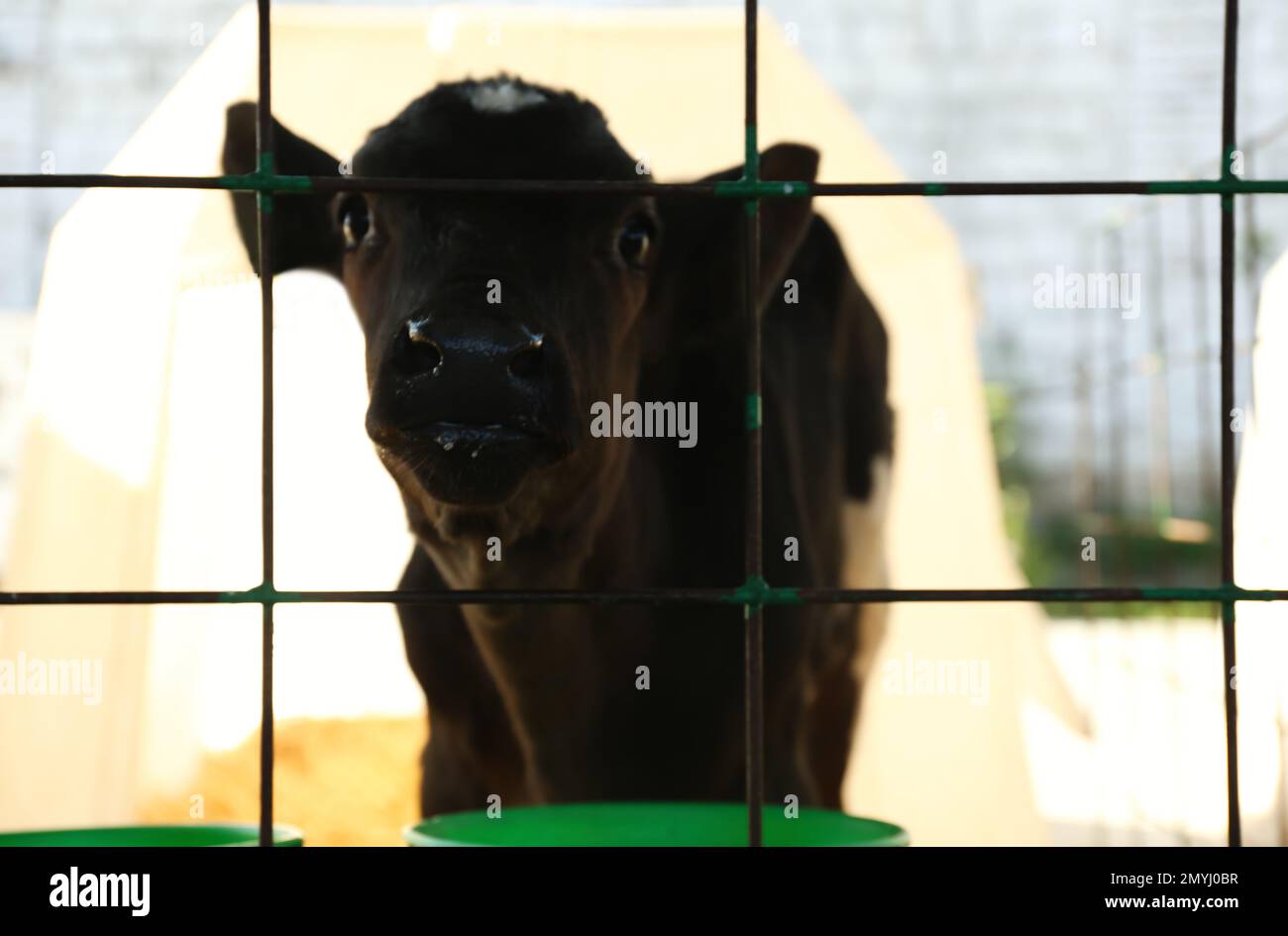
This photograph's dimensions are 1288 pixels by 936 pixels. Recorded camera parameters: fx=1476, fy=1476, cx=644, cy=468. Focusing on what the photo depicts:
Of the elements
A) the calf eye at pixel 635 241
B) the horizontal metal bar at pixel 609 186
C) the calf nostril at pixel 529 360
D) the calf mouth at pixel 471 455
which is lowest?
the calf mouth at pixel 471 455

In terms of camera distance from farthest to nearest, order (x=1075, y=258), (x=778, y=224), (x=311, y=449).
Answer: (x=1075, y=258), (x=311, y=449), (x=778, y=224)

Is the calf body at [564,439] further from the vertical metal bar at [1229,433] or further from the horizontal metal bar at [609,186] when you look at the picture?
the vertical metal bar at [1229,433]

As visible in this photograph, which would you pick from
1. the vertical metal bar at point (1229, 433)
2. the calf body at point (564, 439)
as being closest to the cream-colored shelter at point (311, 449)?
the calf body at point (564, 439)

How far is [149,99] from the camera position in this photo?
10.2 feet

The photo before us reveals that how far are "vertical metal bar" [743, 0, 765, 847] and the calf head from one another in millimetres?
362

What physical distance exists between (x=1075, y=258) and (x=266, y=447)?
5.53 meters

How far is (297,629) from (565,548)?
170cm

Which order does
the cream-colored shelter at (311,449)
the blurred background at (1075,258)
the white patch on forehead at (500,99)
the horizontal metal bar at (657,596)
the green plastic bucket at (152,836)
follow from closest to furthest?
1. the horizontal metal bar at (657,596)
2. the green plastic bucket at (152,836)
3. the white patch on forehead at (500,99)
4. the cream-colored shelter at (311,449)
5. the blurred background at (1075,258)

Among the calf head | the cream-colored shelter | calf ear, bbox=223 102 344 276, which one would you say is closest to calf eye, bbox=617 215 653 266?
the calf head

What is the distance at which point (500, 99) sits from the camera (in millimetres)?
1929

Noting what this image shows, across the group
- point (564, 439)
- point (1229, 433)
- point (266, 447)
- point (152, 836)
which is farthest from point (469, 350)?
point (1229, 433)

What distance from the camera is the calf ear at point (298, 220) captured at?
2.11 m

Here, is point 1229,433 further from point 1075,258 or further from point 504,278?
point 1075,258

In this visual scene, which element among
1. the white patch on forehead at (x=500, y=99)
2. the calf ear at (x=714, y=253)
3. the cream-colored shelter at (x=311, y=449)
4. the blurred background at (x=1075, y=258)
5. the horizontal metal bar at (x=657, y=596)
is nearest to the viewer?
the horizontal metal bar at (x=657, y=596)
